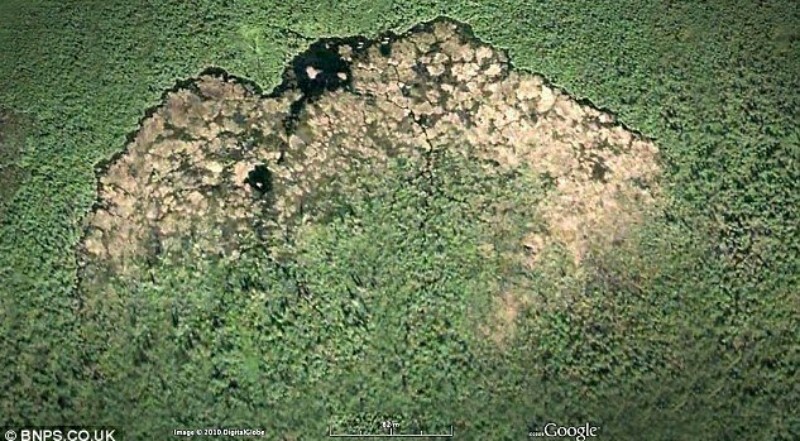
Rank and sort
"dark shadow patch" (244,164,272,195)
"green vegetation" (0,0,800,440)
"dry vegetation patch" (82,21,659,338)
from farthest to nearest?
"dark shadow patch" (244,164,272,195) < "dry vegetation patch" (82,21,659,338) < "green vegetation" (0,0,800,440)

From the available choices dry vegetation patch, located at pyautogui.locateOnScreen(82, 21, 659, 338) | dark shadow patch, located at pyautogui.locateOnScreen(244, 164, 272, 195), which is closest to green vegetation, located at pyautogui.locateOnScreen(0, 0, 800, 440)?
dry vegetation patch, located at pyautogui.locateOnScreen(82, 21, 659, 338)

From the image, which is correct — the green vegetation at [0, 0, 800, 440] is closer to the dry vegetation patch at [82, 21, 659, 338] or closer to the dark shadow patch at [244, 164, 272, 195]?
the dry vegetation patch at [82, 21, 659, 338]

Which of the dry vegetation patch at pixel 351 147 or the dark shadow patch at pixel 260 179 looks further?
the dark shadow patch at pixel 260 179

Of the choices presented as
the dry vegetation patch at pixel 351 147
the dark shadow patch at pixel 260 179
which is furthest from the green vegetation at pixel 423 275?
the dark shadow patch at pixel 260 179

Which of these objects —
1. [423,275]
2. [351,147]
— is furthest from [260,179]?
[423,275]

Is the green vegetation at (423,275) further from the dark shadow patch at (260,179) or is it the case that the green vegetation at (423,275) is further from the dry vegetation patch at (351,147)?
the dark shadow patch at (260,179)

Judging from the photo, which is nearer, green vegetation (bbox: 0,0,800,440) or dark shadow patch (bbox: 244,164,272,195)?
green vegetation (bbox: 0,0,800,440)

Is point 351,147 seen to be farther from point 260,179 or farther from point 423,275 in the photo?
point 423,275

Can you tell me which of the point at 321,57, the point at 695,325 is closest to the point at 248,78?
the point at 321,57

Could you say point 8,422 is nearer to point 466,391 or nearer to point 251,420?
point 251,420
